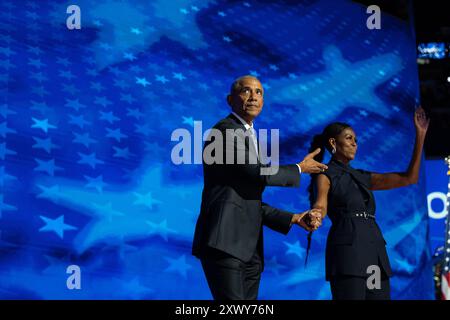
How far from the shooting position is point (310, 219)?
2.43 metres

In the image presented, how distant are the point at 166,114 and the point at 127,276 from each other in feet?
3.61

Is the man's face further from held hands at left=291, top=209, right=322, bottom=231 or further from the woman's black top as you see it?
the woman's black top

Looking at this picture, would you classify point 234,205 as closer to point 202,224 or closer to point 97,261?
point 202,224

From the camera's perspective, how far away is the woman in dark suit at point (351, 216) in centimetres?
268

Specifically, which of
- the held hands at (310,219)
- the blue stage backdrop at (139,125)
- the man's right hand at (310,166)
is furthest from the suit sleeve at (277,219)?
the blue stage backdrop at (139,125)

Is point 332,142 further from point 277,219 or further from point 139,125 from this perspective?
point 139,125

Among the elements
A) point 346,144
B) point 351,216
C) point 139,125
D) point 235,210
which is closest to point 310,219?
point 235,210

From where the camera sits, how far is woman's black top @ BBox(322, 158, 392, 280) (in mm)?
2705

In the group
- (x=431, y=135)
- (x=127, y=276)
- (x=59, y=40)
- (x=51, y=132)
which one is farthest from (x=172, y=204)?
(x=431, y=135)

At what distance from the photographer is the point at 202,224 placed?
2.33 m

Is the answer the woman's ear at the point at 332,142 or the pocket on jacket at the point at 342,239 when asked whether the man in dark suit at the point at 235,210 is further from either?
the woman's ear at the point at 332,142

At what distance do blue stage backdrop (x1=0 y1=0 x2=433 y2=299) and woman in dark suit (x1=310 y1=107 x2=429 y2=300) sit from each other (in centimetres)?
162

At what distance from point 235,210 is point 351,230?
26.7 inches

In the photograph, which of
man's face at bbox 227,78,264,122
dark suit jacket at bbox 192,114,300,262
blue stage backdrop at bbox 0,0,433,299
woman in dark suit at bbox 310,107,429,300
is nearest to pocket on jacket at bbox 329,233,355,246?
woman in dark suit at bbox 310,107,429,300
